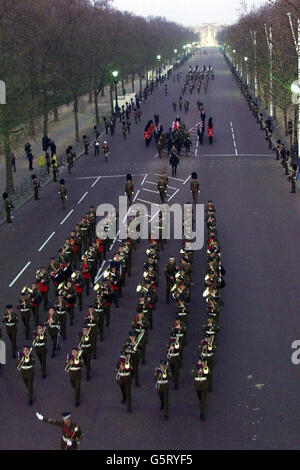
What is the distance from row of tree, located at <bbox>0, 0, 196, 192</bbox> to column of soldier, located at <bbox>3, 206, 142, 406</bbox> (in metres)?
15.5

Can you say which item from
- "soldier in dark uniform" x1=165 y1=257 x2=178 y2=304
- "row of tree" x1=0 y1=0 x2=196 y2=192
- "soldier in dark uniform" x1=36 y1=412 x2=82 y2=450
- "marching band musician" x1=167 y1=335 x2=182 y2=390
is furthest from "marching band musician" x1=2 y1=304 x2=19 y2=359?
"row of tree" x1=0 y1=0 x2=196 y2=192

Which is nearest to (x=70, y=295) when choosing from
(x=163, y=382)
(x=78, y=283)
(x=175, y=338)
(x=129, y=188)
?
(x=78, y=283)

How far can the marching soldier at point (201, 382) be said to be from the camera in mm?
14875

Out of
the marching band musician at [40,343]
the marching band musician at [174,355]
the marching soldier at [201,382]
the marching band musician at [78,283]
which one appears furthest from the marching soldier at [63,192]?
the marching soldier at [201,382]

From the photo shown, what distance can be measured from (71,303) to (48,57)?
143ft

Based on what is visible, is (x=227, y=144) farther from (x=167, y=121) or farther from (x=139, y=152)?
(x=167, y=121)

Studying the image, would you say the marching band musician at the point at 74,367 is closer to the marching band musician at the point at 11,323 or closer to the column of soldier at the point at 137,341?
the column of soldier at the point at 137,341

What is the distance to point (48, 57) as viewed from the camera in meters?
59.2

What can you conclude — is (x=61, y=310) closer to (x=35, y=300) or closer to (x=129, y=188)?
(x=35, y=300)

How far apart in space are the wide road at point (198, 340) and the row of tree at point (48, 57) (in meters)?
6.07

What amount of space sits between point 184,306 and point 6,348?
16.6 ft

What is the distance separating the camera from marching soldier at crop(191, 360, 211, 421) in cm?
1488

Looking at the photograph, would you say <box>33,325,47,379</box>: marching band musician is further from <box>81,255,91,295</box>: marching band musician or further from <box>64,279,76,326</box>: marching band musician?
<box>81,255,91,295</box>: marching band musician
